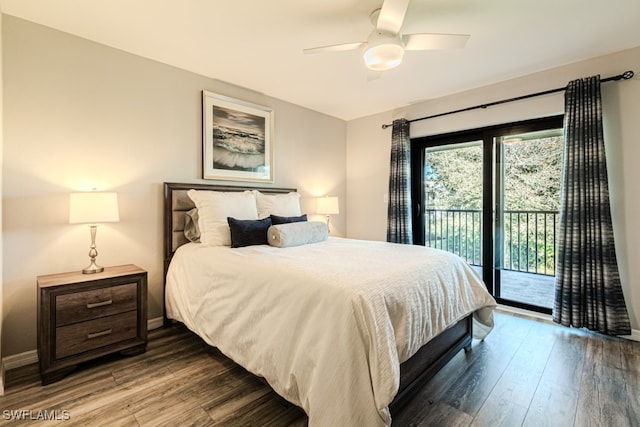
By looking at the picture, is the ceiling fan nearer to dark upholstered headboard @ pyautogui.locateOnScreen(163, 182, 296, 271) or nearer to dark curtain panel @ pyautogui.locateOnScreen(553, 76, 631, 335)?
dark curtain panel @ pyautogui.locateOnScreen(553, 76, 631, 335)

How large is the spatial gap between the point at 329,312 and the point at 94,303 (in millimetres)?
1806

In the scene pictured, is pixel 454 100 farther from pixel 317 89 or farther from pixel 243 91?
pixel 243 91

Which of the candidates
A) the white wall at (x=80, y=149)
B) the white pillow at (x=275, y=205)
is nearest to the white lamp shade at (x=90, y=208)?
the white wall at (x=80, y=149)

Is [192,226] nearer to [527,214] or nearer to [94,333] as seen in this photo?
[94,333]

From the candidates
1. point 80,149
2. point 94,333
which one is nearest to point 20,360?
point 94,333

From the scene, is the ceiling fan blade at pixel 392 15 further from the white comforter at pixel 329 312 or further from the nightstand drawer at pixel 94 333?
the nightstand drawer at pixel 94 333

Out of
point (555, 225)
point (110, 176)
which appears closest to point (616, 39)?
point (555, 225)

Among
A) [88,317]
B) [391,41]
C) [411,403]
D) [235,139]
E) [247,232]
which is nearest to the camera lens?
[411,403]

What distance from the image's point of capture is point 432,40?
78.1 inches

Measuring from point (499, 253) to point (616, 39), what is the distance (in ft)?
7.19

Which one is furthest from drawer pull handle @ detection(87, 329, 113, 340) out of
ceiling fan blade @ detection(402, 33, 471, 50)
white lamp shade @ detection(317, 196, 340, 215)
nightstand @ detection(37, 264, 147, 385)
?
ceiling fan blade @ detection(402, 33, 471, 50)

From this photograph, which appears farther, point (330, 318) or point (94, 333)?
point (94, 333)

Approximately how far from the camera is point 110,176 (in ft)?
8.35

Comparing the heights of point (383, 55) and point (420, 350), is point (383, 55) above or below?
above
